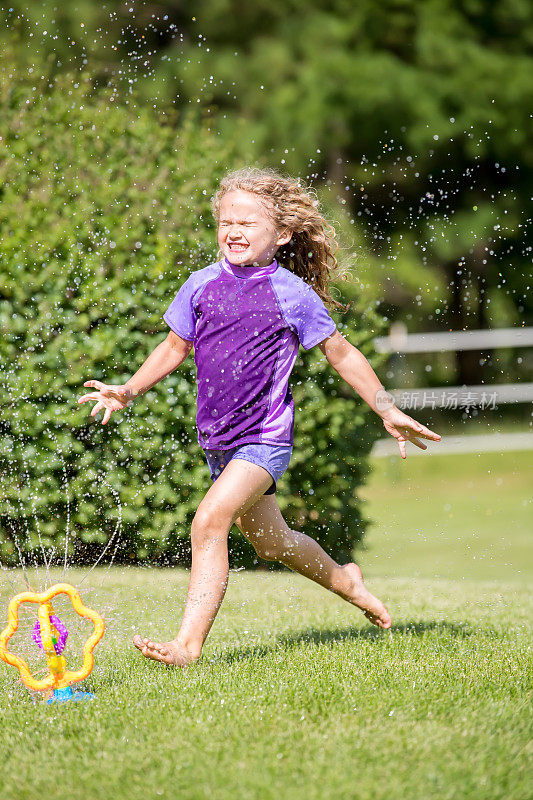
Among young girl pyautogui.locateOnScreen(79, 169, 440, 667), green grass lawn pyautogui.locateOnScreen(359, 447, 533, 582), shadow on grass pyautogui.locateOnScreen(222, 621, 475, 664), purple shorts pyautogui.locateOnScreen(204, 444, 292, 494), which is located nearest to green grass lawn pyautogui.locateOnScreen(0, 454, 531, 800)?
shadow on grass pyautogui.locateOnScreen(222, 621, 475, 664)

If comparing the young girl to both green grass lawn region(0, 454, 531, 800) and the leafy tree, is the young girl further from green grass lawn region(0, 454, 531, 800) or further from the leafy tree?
the leafy tree

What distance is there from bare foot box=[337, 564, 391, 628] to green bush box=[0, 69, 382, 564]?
173 cm

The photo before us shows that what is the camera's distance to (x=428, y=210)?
18344 millimetres

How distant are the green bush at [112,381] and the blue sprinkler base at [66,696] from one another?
8.32ft

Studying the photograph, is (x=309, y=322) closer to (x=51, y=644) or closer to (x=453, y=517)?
(x=51, y=644)

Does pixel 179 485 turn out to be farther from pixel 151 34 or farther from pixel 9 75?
pixel 151 34

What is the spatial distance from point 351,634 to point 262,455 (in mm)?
1092

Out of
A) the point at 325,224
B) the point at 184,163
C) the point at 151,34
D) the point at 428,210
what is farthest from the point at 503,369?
the point at 325,224

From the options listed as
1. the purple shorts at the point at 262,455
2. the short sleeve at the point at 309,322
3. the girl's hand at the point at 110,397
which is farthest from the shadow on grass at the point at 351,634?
the short sleeve at the point at 309,322

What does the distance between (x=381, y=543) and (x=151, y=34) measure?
13790 millimetres

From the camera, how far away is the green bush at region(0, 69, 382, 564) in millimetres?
5758

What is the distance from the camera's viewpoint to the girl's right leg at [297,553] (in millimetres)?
3842

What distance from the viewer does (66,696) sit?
10.5ft

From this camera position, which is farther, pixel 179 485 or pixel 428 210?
pixel 428 210
